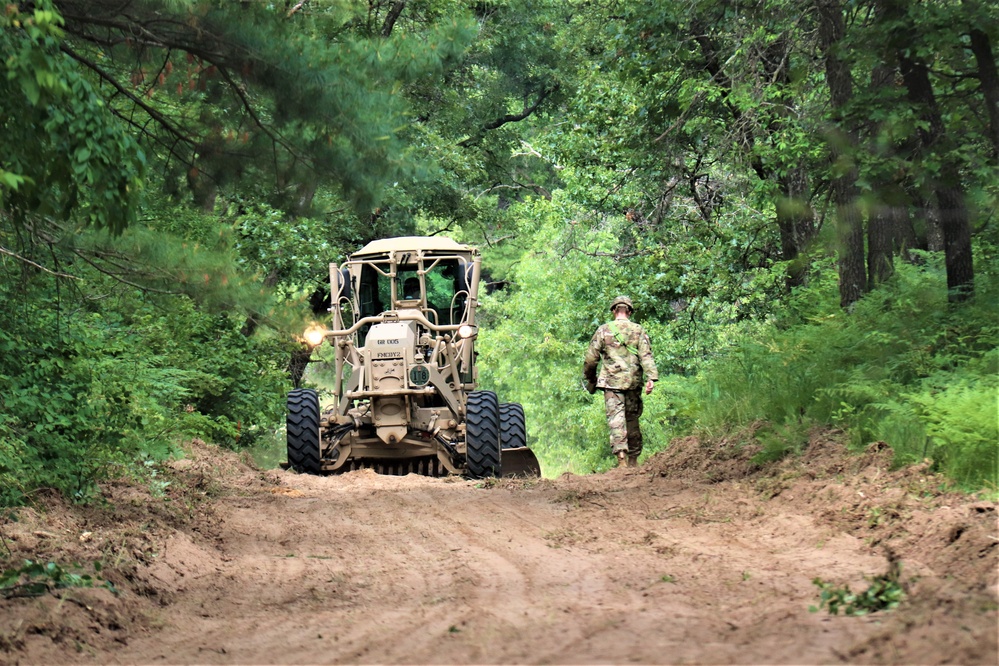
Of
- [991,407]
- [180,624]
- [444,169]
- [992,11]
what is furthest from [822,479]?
[444,169]

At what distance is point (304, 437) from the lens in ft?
48.5

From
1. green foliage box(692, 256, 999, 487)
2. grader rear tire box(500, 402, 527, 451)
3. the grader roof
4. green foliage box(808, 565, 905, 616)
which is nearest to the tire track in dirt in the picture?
green foliage box(808, 565, 905, 616)

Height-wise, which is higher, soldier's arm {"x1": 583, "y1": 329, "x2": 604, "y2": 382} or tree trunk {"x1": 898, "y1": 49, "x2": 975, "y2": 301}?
tree trunk {"x1": 898, "y1": 49, "x2": 975, "y2": 301}

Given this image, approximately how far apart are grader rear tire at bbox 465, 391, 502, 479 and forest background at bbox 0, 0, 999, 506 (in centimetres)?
228

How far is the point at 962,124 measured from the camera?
11.8 meters

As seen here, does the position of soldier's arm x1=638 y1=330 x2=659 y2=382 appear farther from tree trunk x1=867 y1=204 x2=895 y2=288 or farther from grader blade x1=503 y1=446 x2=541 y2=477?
tree trunk x1=867 y1=204 x2=895 y2=288

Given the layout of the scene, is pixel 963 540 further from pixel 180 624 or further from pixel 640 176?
pixel 640 176

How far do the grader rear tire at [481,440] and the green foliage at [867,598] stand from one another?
27.2ft

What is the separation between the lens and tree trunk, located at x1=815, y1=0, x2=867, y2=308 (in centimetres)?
1141

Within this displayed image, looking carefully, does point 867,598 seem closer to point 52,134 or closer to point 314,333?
point 52,134

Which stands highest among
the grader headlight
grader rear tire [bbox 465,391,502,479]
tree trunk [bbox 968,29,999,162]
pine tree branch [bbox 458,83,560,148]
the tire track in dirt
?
pine tree branch [bbox 458,83,560,148]

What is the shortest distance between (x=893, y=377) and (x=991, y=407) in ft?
7.88

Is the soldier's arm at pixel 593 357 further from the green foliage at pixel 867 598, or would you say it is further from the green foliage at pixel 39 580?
the green foliage at pixel 867 598

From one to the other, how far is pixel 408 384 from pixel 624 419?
2.67 meters
